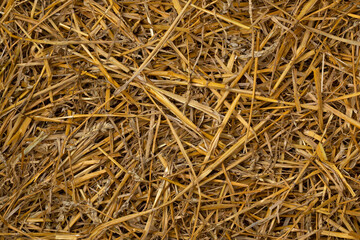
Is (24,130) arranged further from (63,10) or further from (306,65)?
(306,65)

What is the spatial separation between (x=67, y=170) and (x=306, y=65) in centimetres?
82

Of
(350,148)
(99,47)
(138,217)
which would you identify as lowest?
(138,217)

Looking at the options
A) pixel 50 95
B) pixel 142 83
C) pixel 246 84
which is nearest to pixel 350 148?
pixel 246 84

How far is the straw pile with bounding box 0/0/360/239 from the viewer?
128cm

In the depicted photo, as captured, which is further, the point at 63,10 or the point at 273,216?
the point at 63,10

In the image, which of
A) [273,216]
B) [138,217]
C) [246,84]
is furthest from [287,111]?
[138,217]

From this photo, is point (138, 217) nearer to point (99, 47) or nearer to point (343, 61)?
point (99, 47)

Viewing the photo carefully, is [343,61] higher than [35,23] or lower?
lower

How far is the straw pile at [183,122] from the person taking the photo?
128 centimetres

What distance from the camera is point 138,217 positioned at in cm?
130

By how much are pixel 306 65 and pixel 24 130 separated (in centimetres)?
92

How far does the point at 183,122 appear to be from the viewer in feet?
4.24

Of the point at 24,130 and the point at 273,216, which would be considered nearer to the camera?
the point at 273,216

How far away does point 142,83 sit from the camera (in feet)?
4.28
